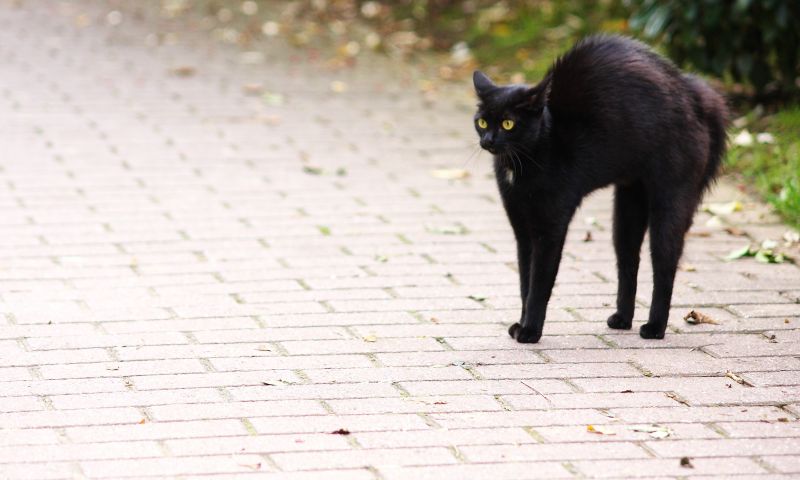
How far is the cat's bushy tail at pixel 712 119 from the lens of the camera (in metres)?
4.81

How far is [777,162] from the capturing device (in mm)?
7383

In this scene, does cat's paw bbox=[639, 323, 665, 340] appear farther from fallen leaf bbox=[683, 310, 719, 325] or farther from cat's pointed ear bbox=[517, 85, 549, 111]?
cat's pointed ear bbox=[517, 85, 549, 111]

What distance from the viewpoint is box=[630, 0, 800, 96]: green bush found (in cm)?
796

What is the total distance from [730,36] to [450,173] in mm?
2200

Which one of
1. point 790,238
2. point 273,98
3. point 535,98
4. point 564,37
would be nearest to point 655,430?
point 535,98

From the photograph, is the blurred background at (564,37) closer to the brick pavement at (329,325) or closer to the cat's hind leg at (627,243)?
the brick pavement at (329,325)

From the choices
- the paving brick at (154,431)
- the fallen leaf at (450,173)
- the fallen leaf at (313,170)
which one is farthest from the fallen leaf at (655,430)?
the fallen leaf at (313,170)

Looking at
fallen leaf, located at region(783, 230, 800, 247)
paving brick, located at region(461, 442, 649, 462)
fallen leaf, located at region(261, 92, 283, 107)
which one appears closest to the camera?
paving brick, located at region(461, 442, 649, 462)

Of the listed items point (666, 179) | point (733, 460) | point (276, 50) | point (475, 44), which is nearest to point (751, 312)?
point (666, 179)

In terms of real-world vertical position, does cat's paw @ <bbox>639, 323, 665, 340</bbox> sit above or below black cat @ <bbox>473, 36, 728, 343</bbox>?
below

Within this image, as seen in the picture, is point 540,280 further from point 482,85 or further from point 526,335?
point 482,85

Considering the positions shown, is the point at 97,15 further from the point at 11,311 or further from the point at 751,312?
the point at 751,312

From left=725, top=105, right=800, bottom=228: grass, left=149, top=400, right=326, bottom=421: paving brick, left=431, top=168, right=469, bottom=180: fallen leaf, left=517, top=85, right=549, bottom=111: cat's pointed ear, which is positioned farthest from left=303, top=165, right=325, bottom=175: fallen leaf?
left=149, top=400, right=326, bottom=421: paving brick

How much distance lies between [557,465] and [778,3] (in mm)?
5016
